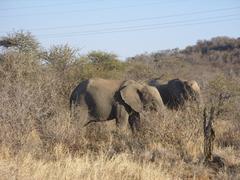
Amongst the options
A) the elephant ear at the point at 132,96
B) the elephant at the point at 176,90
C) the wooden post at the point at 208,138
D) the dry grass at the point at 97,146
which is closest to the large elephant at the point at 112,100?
the elephant ear at the point at 132,96

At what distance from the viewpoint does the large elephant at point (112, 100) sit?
14.7 m

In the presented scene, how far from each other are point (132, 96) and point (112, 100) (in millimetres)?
558

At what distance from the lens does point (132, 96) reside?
15.0m

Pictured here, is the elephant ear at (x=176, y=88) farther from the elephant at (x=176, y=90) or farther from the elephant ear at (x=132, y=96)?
the elephant ear at (x=132, y=96)

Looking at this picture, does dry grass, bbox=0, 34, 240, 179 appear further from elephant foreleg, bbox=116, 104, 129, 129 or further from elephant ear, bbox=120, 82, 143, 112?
elephant ear, bbox=120, 82, 143, 112

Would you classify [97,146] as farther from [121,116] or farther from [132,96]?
[132,96]

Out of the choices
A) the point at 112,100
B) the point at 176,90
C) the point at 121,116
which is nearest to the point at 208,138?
the point at 121,116

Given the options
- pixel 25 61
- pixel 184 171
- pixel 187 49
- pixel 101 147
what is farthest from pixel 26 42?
pixel 187 49

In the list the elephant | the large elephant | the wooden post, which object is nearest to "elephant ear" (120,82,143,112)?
the large elephant

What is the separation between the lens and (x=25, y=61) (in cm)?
1655

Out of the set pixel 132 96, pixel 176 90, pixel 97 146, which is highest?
pixel 132 96

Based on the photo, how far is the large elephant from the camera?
14711 mm

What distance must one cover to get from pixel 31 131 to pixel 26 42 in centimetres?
1294

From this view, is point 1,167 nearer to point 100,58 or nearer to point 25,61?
point 25,61
